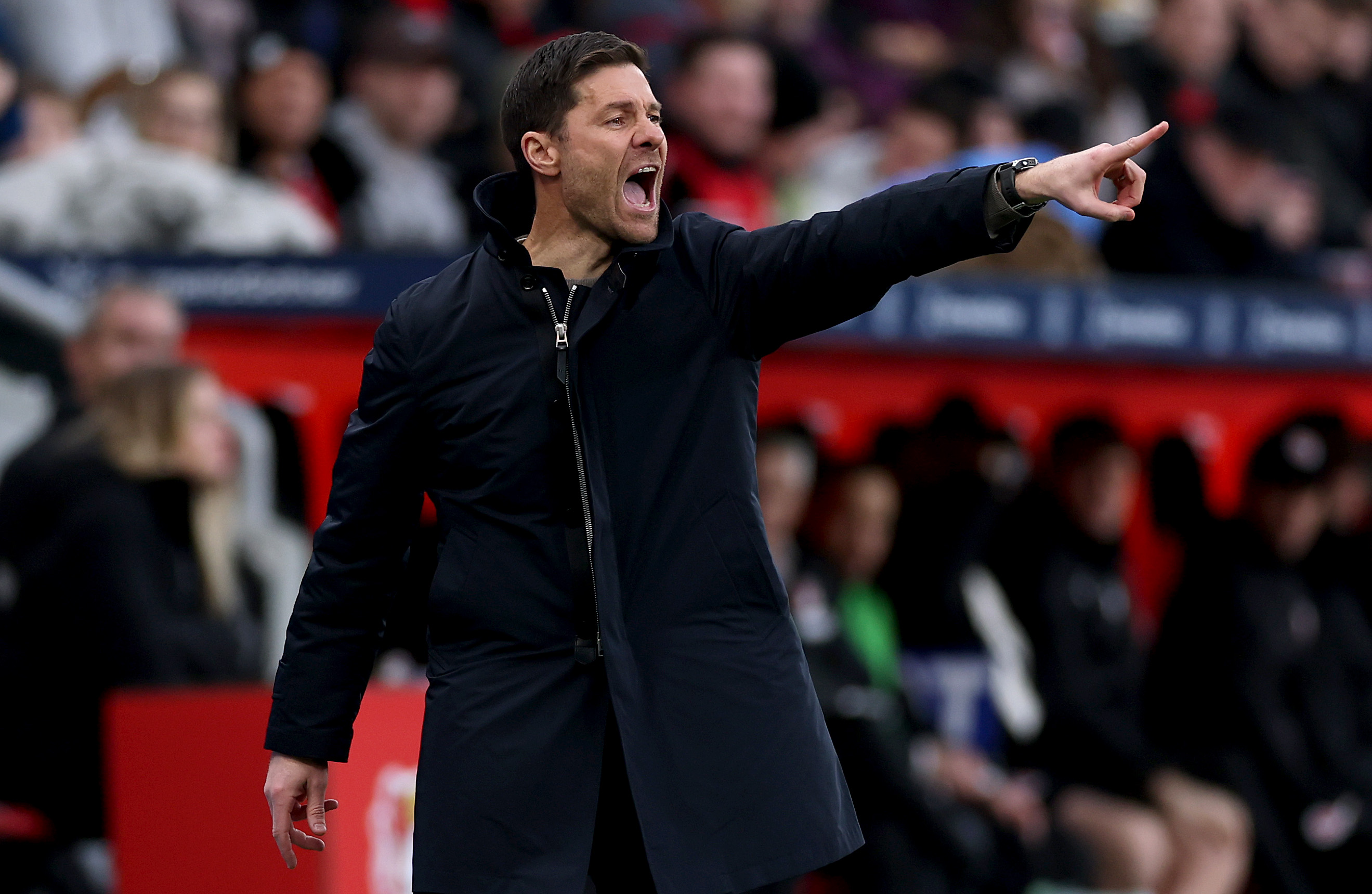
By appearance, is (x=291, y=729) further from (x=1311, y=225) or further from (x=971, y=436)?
(x=1311, y=225)

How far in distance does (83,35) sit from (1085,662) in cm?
435

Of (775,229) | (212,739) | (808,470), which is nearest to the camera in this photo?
(775,229)

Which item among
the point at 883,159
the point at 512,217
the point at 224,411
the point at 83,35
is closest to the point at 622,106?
the point at 512,217

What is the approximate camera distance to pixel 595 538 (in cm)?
308

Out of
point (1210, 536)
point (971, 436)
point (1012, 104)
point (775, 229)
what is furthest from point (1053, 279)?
point (775, 229)

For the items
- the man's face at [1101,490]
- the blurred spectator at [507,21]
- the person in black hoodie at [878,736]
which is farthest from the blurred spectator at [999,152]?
the blurred spectator at [507,21]

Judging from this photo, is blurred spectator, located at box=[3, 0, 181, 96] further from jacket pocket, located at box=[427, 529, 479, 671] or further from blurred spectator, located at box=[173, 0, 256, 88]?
jacket pocket, located at box=[427, 529, 479, 671]

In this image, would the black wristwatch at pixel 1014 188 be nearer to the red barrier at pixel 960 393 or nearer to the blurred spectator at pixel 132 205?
the red barrier at pixel 960 393

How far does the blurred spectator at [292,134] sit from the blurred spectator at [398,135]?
0.06 m

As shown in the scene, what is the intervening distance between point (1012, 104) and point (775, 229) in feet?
21.9

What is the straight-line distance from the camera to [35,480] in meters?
5.62

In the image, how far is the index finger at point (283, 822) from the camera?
326 centimetres

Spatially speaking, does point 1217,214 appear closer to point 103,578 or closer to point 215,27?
point 215,27

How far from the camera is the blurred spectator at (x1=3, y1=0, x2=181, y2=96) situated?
26.6ft
